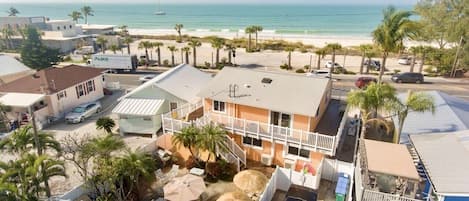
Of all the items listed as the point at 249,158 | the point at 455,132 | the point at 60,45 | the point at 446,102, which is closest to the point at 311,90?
the point at 249,158

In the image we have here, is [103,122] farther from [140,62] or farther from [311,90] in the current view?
[140,62]

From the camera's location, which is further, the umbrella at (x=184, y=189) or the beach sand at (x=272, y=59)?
the beach sand at (x=272, y=59)

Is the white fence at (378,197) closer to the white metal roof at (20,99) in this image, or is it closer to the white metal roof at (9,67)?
the white metal roof at (20,99)

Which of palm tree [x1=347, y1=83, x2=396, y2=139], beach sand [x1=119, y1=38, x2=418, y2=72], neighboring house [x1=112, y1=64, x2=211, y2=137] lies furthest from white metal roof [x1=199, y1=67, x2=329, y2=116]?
beach sand [x1=119, y1=38, x2=418, y2=72]

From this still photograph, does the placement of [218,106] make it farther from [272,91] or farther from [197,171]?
[197,171]

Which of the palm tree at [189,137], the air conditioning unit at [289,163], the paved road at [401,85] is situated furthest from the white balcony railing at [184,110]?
the paved road at [401,85]

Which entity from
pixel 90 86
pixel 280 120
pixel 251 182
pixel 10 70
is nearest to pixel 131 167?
pixel 251 182

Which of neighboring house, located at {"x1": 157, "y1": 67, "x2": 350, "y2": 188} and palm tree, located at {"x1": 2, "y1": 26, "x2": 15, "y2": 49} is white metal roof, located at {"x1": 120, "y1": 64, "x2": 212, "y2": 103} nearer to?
neighboring house, located at {"x1": 157, "y1": 67, "x2": 350, "y2": 188}
